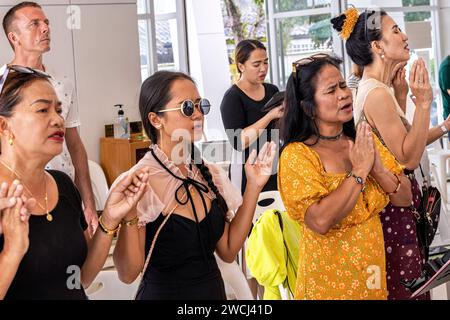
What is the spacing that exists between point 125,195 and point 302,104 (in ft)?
1.84

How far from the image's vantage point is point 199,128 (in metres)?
1.46

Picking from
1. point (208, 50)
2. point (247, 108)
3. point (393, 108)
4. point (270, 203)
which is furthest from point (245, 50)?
point (208, 50)

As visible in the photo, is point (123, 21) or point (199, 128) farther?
point (123, 21)

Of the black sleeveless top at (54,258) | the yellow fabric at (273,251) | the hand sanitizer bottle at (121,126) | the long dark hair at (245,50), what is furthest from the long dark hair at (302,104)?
the hand sanitizer bottle at (121,126)

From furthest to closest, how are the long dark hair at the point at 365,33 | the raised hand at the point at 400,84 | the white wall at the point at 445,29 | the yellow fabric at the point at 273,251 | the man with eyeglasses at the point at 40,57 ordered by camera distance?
1. the white wall at the point at 445,29
2. the man with eyeglasses at the point at 40,57
3. the raised hand at the point at 400,84
4. the long dark hair at the point at 365,33
5. the yellow fabric at the point at 273,251

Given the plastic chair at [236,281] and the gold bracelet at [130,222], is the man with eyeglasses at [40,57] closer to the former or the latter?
the plastic chair at [236,281]

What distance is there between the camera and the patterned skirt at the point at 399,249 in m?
1.81

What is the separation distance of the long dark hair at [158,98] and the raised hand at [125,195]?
241 millimetres

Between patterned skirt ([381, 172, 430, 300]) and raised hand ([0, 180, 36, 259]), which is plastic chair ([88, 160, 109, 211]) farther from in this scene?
raised hand ([0, 180, 36, 259])

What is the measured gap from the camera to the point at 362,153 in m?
1.55
